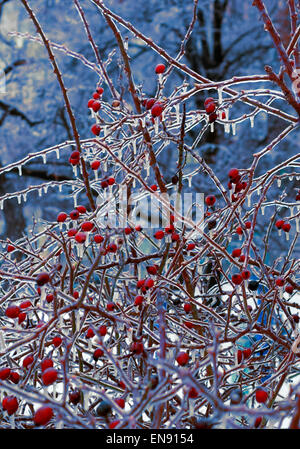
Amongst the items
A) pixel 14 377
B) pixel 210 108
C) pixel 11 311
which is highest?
pixel 210 108

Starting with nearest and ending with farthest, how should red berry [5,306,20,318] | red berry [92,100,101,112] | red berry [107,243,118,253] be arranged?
red berry [5,306,20,318] < red berry [107,243,118,253] < red berry [92,100,101,112]

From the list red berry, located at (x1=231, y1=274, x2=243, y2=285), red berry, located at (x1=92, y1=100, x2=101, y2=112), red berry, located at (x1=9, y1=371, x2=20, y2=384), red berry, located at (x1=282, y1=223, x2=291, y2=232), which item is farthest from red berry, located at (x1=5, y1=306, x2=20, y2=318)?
red berry, located at (x1=282, y1=223, x2=291, y2=232)

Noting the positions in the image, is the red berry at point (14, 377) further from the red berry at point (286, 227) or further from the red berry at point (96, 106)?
the red berry at point (286, 227)

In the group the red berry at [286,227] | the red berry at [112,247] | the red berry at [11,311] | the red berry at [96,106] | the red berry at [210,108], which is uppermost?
the red berry at [96,106]

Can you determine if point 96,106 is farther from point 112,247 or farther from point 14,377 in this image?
point 14,377

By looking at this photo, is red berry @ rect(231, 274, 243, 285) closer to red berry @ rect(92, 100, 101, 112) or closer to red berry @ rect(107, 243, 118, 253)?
red berry @ rect(107, 243, 118, 253)

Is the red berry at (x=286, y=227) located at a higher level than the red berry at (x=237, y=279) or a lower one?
higher

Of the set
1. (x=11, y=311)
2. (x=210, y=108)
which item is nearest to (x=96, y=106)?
(x=210, y=108)

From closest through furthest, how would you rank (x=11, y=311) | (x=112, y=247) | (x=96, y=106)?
1. (x=11, y=311)
2. (x=112, y=247)
3. (x=96, y=106)

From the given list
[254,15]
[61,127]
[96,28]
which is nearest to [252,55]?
[254,15]

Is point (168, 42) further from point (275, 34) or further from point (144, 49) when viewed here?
point (275, 34)

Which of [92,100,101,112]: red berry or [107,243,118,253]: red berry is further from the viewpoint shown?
[92,100,101,112]: red berry

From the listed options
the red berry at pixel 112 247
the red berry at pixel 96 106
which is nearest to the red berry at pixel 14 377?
the red berry at pixel 112 247
